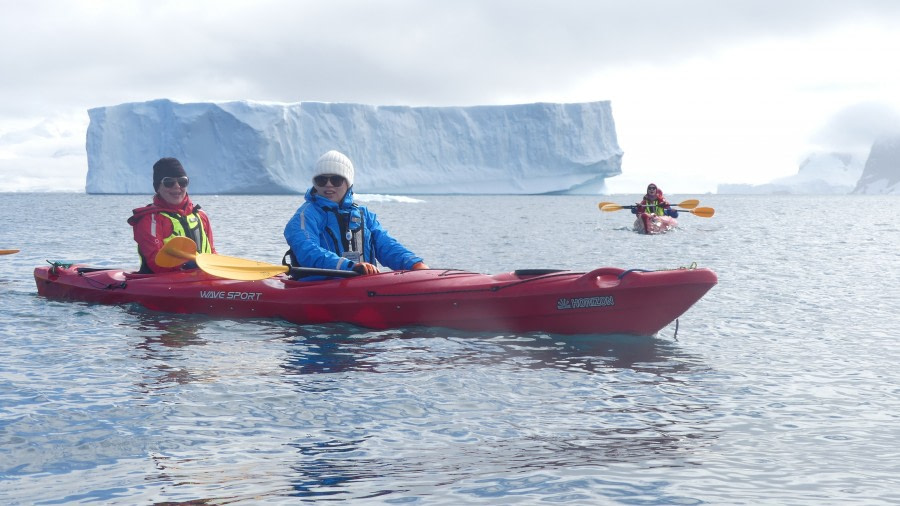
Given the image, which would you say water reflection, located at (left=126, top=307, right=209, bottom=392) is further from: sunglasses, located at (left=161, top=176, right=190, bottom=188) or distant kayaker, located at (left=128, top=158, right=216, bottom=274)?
sunglasses, located at (left=161, top=176, right=190, bottom=188)

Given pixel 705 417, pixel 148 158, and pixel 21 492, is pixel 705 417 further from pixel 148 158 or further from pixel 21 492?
pixel 148 158

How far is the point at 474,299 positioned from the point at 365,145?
164 ft

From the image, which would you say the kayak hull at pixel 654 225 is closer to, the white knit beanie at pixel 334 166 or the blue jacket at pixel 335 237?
the blue jacket at pixel 335 237

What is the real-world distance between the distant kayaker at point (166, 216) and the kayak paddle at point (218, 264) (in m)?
0.17

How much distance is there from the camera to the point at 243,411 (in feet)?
14.3

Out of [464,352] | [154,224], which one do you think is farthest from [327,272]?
[154,224]

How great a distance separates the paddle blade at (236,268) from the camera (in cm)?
729

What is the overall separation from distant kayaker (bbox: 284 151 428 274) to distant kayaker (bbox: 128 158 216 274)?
4.04ft

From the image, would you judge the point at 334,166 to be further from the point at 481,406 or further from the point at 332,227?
the point at 481,406

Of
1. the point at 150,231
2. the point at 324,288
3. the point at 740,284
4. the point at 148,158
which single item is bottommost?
the point at 740,284

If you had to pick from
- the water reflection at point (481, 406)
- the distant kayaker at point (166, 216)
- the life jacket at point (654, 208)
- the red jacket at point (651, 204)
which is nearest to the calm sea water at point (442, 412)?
the water reflection at point (481, 406)

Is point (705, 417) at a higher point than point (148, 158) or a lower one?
lower

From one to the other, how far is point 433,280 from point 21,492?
3877 millimetres

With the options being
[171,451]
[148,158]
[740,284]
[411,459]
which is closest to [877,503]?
[411,459]
